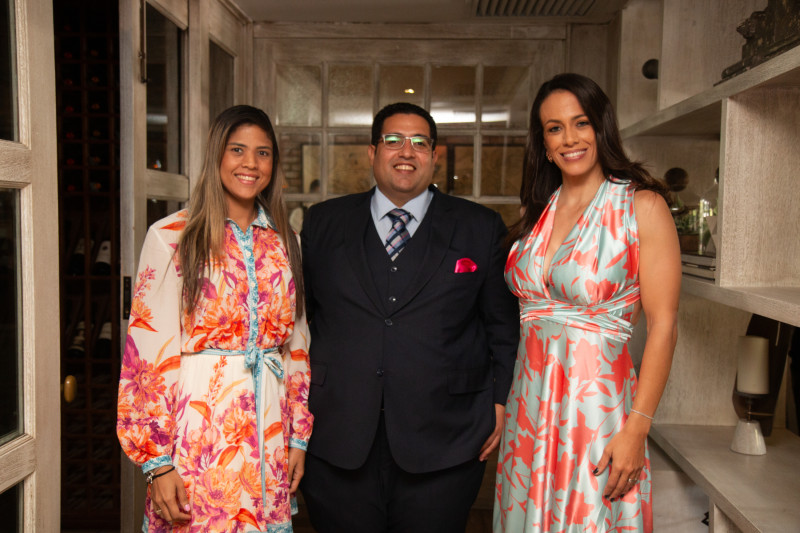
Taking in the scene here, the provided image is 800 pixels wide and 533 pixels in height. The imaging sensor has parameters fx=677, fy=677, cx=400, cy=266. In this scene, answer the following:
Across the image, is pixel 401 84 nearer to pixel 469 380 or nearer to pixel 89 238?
pixel 89 238

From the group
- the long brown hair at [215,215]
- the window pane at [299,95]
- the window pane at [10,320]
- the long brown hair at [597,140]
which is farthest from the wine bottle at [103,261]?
the long brown hair at [597,140]

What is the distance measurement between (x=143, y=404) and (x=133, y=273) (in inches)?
29.1

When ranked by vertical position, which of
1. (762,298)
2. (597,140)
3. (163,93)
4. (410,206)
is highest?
(163,93)

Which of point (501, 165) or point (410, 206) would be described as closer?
point (410, 206)

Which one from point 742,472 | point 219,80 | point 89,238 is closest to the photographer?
point 742,472

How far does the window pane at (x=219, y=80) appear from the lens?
308 cm

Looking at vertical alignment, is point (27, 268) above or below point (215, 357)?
above

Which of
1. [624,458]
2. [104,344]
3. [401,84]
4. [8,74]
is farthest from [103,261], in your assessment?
[624,458]

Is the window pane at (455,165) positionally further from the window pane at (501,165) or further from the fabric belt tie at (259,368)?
the fabric belt tie at (259,368)

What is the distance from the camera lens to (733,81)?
1663 millimetres

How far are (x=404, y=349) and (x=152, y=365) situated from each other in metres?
0.71

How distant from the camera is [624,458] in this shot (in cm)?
161

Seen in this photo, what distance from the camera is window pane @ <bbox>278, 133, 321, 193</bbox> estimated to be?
145 inches

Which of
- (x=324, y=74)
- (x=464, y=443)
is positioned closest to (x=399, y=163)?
(x=464, y=443)
